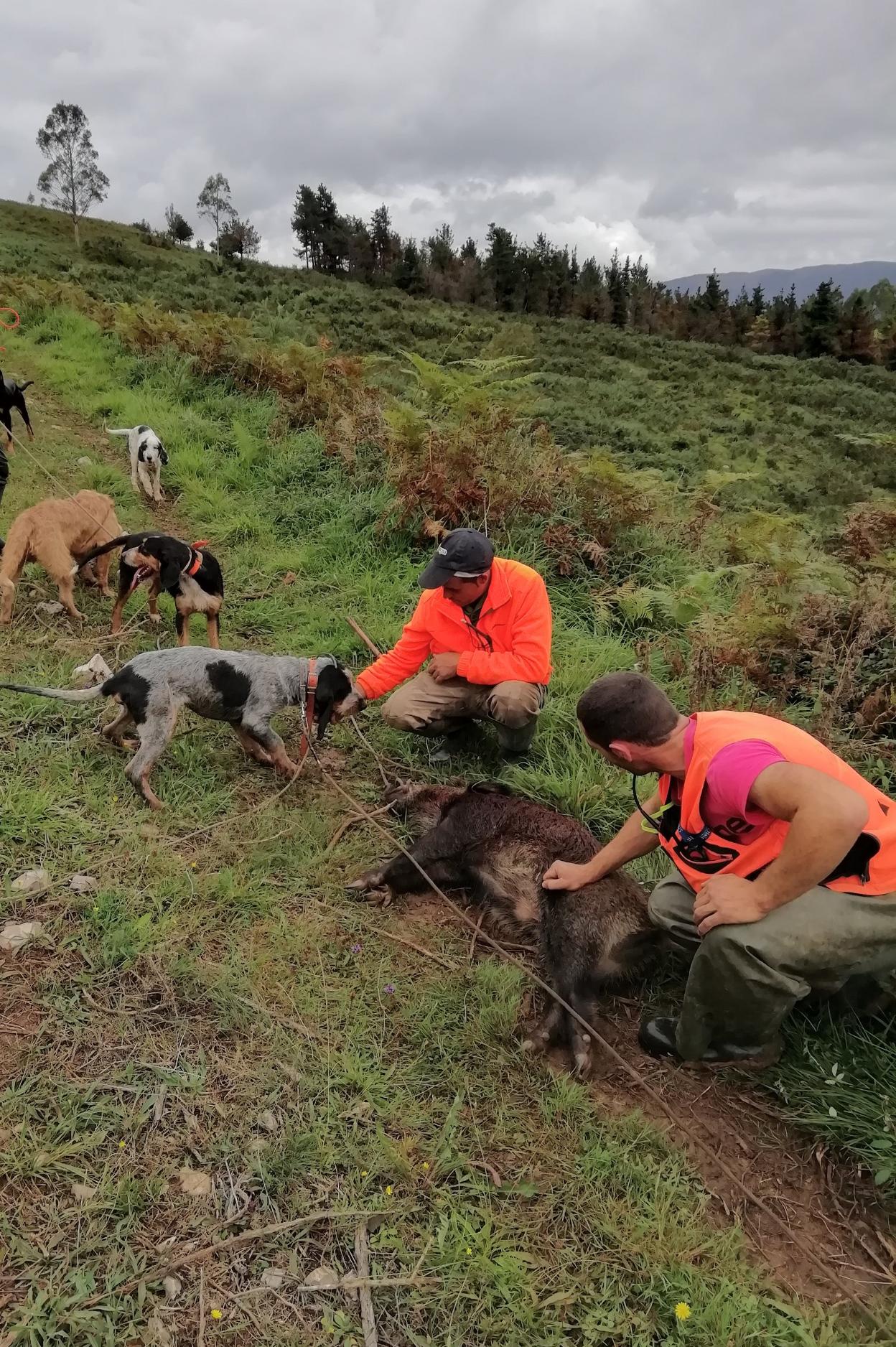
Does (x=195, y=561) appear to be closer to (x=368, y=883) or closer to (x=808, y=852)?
(x=368, y=883)

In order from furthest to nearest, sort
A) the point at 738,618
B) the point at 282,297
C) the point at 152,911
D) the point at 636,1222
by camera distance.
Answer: the point at 282,297 < the point at 738,618 < the point at 152,911 < the point at 636,1222

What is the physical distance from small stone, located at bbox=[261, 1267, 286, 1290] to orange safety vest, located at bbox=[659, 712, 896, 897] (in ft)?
5.66

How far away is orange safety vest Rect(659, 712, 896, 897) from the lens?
2438 mm

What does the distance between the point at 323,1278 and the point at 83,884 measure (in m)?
1.83

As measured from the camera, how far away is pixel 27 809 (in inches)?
141

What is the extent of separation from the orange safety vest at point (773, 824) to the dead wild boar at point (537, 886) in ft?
2.28

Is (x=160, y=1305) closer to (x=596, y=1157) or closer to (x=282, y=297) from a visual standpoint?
(x=596, y=1157)

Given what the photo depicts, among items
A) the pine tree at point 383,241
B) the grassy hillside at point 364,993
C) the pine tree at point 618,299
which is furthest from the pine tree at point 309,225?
the grassy hillside at point 364,993

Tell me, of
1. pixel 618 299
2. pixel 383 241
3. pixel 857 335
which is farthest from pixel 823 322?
pixel 383 241

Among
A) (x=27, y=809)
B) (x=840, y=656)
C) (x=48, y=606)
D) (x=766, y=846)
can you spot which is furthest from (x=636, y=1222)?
(x=48, y=606)

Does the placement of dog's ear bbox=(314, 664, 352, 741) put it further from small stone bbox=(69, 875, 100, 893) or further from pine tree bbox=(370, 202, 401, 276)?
pine tree bbox=(370, 202, 401, 276)

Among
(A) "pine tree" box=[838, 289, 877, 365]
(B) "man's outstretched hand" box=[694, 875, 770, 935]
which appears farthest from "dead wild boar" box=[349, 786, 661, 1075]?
(A) "pine tree" box=[838, 289, 877, 365]

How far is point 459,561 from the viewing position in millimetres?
3902

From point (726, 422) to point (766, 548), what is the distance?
457 inches
